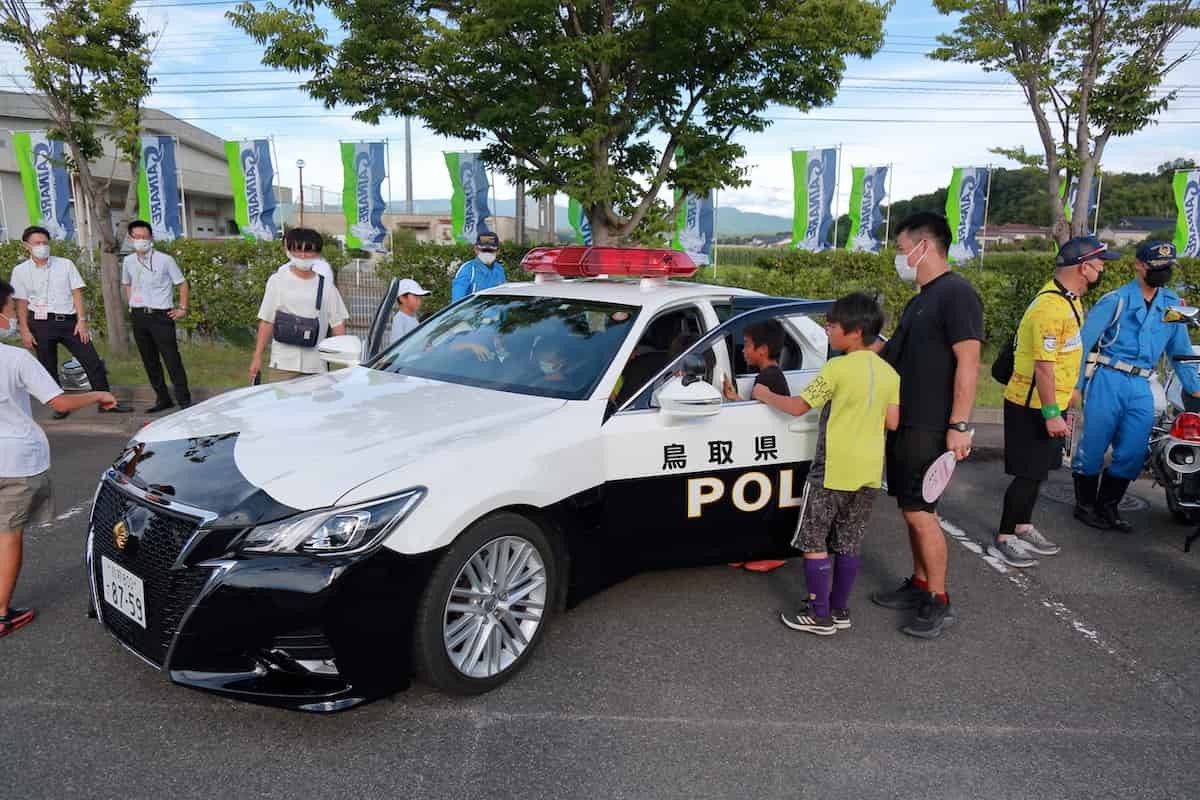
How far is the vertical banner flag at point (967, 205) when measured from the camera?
19984 mm

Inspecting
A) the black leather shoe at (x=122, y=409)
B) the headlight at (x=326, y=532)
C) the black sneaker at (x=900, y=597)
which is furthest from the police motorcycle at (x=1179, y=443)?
the black leather shoe at (x=122, y=409)

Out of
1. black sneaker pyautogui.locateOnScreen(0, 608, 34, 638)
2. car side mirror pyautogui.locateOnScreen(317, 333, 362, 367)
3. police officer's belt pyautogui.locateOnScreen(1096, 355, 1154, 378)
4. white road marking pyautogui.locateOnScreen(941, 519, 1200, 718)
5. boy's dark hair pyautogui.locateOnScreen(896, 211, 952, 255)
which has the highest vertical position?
boy's dark hair pyautogui.locateOnScreen(896, 211, 952, 255)

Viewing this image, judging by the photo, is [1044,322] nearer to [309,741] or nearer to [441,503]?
[441,503]

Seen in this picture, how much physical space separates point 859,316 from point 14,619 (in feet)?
12.9

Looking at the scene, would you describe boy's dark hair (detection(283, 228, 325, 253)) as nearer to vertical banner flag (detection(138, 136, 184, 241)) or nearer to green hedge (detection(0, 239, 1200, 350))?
green hedge (detection(0, 239, 1200, 350))

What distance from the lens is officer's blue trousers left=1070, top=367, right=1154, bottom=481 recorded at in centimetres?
540

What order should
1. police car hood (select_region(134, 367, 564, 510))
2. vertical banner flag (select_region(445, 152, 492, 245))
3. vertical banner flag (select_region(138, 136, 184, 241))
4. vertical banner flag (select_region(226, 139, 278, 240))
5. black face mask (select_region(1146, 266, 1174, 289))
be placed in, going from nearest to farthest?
police car hood (select_region(134, 367, 564, 510)) < black face mask (select_region(1146, 266, 1174, 289)) < vertical banner flag (select_region(138, 136, 184, 241)) < vertical banner flag (select_region(445, 152, 492, 245)) < vertical banner flag (select_region(226, 139, 278, 240))

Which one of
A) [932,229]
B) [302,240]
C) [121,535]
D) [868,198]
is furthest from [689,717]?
[868,198]

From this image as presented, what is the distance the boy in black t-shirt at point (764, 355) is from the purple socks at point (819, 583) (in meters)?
0.81

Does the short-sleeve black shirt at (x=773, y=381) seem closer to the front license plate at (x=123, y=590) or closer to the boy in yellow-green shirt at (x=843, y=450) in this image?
the boy in yellow-green shirt at (x=843, y=450)

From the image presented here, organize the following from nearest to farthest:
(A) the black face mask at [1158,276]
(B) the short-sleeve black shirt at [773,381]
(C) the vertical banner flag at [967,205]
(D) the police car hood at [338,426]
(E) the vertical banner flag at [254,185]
Result: (D) the police car hood at [338,426], (B) the short-sleeve black shirt at [773,381], (A) the black face mask at [1158,276], (E) the vertical banner flag at [254,185], (C) the vertical banner flag at [967,205]

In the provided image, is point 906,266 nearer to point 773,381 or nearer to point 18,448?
point 773,381

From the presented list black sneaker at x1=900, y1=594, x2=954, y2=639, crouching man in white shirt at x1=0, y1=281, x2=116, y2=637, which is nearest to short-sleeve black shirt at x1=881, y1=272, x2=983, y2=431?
black sneaker at x1=900, y1=594, x2=954, y2=639

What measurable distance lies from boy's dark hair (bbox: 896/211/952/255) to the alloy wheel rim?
231 cm
